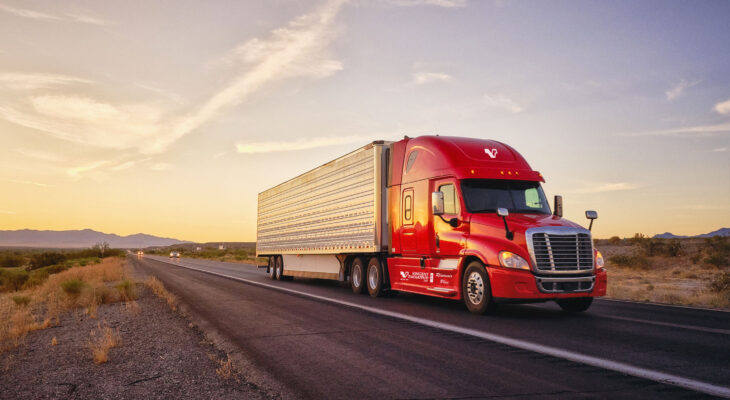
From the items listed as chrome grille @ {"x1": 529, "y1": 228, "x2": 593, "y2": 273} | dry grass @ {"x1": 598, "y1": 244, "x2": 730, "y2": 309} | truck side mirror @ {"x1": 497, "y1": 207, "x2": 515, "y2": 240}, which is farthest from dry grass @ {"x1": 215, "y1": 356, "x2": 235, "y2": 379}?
dry grass @ {"x1": 598, "y1": 244, "x2": 730, "y2": 309}

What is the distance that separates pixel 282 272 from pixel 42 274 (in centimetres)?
1745

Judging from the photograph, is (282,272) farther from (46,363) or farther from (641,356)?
(641,356)

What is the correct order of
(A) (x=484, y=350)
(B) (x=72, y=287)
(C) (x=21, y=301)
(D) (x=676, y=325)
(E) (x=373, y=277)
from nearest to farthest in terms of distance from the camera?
(A) (x=484, y=350), (D) (x=676, y=325), (E) (x=373, y=277), (C) (x=21, y=301), (B) (x=72, y=287)

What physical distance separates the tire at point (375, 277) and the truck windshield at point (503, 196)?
424 cm

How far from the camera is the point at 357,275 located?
16062mm

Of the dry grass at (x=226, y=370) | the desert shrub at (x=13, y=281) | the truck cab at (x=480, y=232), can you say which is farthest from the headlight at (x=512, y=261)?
the desert shrub at (x=13, y=281)

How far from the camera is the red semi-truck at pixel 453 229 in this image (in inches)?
390

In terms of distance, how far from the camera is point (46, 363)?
7430 mm

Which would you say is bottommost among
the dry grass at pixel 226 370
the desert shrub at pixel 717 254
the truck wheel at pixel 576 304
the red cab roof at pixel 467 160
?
the dry grass at pixel 226 370

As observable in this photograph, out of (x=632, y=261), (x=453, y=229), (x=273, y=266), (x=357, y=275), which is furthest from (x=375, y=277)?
(x=632, y=261)

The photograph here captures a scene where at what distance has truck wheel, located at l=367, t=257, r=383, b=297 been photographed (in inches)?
574

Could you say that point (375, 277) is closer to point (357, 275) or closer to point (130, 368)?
point (357, 275)

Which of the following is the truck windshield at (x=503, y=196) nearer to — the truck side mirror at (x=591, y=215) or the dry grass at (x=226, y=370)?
the truck side mirror at (x=591, y=215)

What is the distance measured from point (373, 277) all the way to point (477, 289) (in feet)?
16.4
